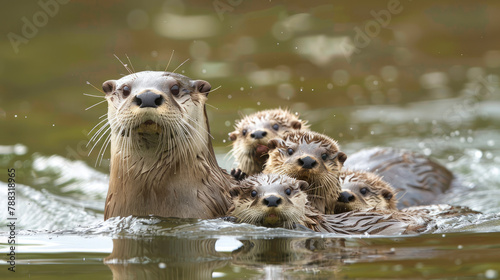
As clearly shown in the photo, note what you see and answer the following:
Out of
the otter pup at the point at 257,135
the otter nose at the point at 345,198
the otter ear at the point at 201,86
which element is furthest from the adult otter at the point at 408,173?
the otter ear at the point at 201,86

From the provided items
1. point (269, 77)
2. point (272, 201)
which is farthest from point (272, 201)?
point (269, 77)

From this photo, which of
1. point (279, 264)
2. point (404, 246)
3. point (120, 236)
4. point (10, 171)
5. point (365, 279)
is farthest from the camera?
point (10, 171)

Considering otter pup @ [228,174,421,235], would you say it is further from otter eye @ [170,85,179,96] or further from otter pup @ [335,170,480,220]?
otter eye @ [170,85,179,96]

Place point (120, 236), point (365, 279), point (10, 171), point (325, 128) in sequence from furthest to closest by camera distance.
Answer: point (325, 128)
point (10, 171)
point (120, 236)
point (365, 279)

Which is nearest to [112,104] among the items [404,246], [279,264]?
[279,264]

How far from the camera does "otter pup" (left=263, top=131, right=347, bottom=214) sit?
4972 mm

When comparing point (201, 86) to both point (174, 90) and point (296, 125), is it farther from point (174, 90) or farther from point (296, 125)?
point (296, 125)

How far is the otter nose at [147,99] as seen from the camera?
4.16 m

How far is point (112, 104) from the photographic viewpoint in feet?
14.9

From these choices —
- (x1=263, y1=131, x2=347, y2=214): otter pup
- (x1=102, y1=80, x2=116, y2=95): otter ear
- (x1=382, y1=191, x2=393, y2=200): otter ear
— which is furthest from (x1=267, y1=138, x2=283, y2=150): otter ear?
(x1=102, y1=80, x2=116, y2=95): otter ear

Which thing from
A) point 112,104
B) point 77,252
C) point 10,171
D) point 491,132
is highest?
point 491,132

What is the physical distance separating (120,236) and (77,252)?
0.36 m

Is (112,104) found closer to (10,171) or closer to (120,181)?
(120,181)

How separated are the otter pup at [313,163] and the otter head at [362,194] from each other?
0.09 meters
